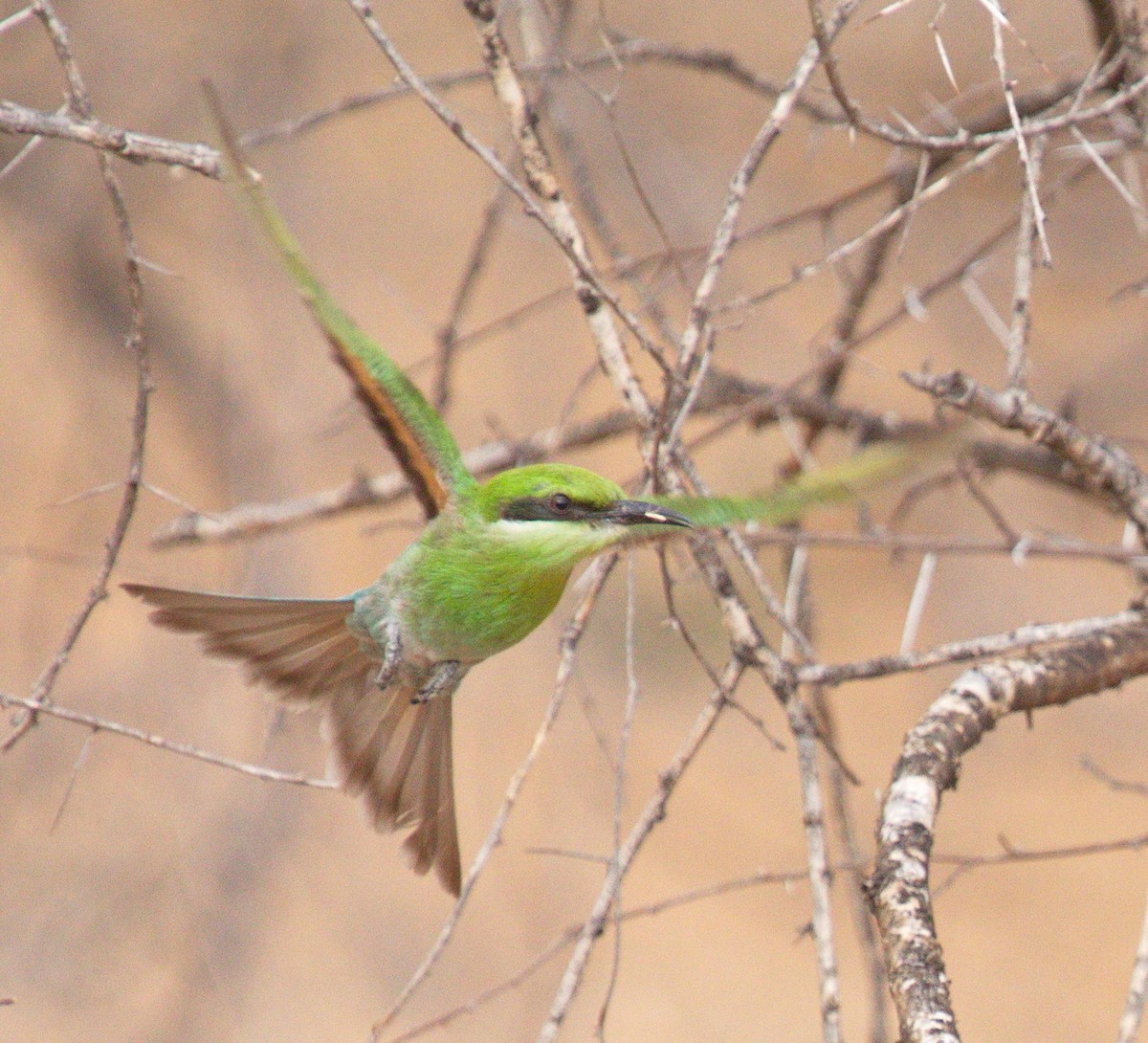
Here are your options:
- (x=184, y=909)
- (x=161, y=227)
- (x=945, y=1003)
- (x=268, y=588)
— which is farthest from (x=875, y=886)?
(x=161, y=227)

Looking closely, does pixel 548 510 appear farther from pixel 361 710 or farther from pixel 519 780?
pixel 361 710

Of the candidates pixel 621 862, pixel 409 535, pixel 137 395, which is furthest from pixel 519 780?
pixel 409 535

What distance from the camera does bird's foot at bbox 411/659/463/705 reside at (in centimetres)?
164

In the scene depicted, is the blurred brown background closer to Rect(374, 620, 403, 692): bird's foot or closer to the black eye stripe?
Rect(374, 620, 403, 692): bird's foot

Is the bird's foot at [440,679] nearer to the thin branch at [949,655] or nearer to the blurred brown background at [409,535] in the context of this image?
the thin branch at [949,655]

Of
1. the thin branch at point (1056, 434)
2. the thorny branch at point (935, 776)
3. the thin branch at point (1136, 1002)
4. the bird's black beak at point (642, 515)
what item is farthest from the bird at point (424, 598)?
the thin branch at point (1136, 1002)

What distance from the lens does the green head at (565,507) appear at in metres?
1.41

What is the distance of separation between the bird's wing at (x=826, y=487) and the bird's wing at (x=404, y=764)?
19.1 inches

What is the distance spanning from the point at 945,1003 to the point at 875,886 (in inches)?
5.6

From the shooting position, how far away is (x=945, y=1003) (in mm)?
1051

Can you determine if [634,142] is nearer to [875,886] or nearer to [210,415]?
[210,415]

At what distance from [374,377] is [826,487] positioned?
1.55ft

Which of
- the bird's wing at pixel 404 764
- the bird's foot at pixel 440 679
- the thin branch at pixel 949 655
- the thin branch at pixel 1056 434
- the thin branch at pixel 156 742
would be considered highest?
the thin branch at pixel 1056 434

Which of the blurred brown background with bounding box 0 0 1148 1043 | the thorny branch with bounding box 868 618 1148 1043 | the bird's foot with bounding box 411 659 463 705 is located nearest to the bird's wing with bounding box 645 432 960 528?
the thorny branch with bounding box 868 618 1148 1043
